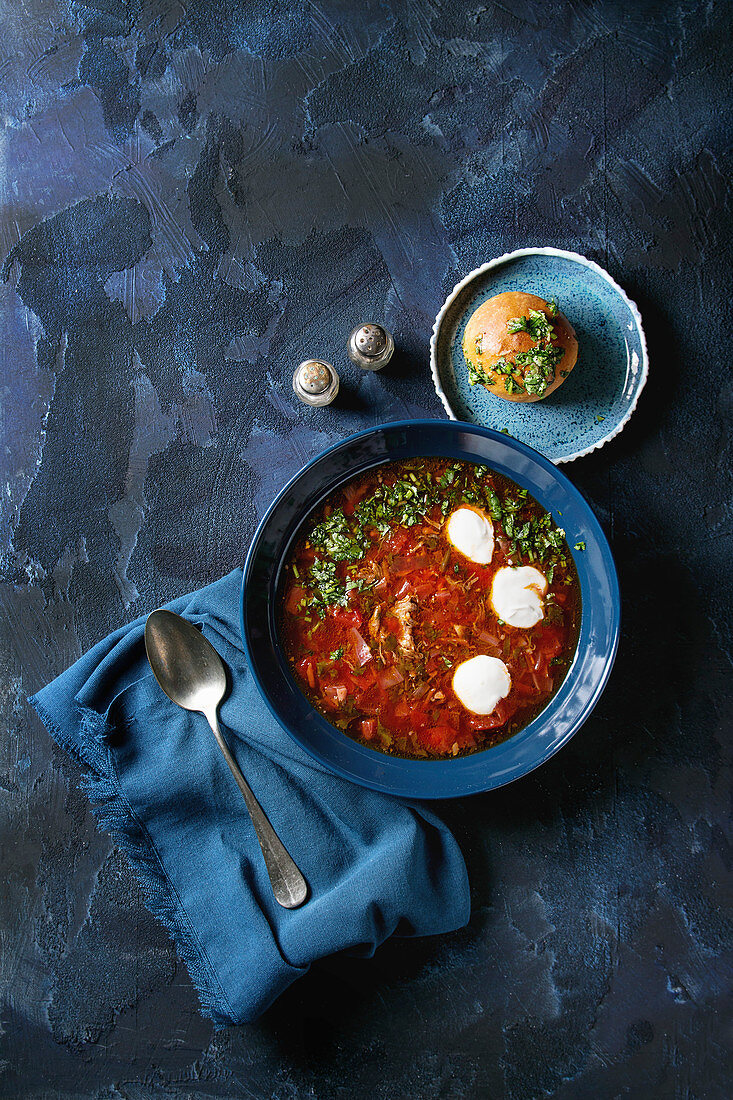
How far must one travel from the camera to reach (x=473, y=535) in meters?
2.52

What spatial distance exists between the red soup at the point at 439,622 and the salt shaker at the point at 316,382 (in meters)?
0.51

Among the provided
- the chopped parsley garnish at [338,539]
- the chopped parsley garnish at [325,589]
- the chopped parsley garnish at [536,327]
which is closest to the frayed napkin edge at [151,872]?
the chopped parsley garnish at [325,589]

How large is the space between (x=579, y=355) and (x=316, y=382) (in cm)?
106

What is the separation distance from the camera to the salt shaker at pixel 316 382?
8.65 ft

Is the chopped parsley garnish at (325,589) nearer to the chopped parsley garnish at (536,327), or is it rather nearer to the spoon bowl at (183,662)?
the spoon bowl at (183,662)

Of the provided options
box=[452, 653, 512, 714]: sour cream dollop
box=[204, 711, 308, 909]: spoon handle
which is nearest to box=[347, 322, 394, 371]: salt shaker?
box=[452, 653, 512, 714]: sour cream dollop

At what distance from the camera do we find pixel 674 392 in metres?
2.74

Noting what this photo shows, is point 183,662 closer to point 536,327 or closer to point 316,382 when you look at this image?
point 316,382

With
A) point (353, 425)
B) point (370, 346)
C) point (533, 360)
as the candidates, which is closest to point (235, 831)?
point (353, 425)

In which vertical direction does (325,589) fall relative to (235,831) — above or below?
above

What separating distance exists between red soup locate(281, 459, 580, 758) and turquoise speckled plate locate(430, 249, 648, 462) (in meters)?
0.33

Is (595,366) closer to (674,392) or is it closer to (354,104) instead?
(674,392)

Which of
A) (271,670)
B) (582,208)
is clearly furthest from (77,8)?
(271,670)

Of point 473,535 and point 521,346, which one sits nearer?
point 521,346
